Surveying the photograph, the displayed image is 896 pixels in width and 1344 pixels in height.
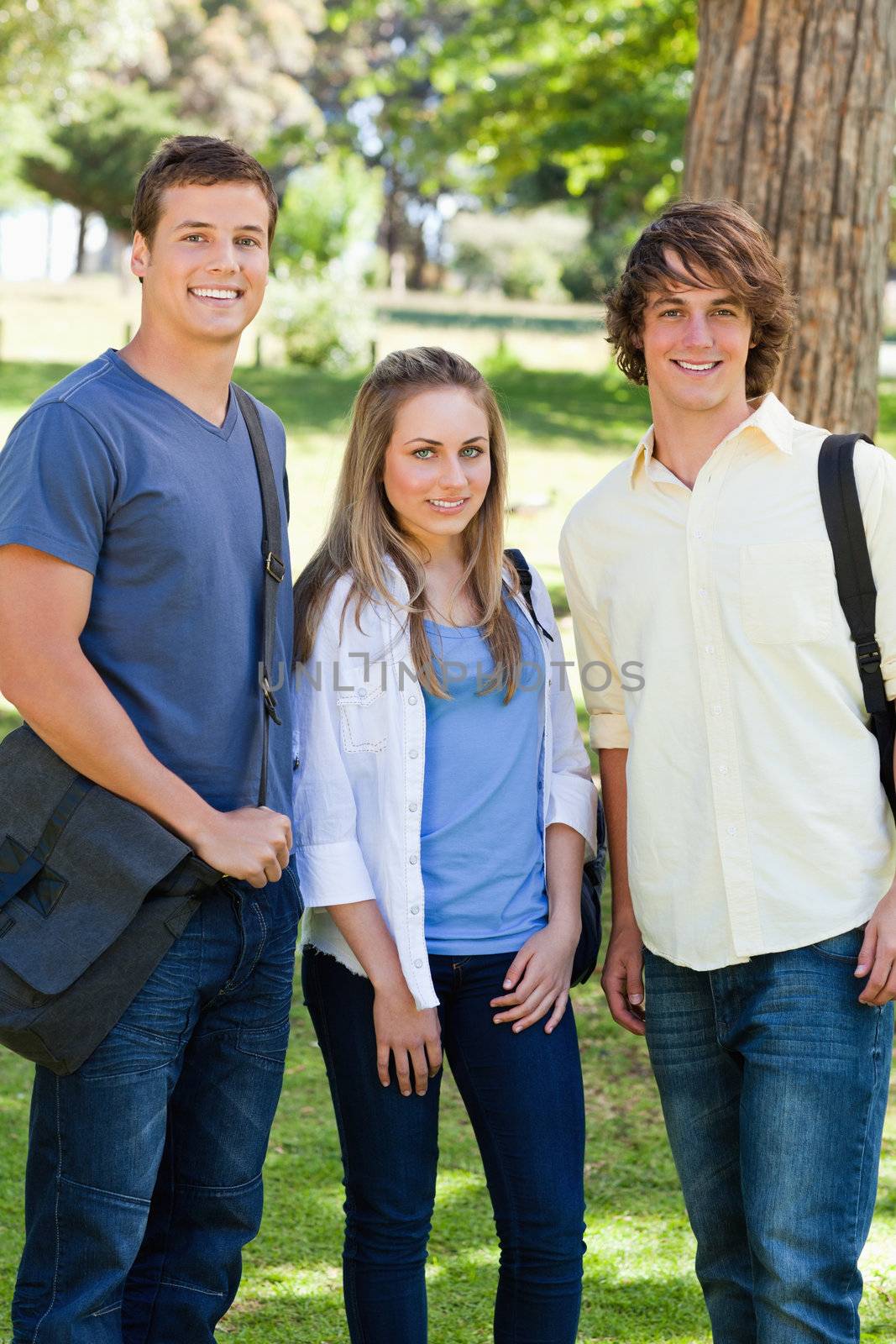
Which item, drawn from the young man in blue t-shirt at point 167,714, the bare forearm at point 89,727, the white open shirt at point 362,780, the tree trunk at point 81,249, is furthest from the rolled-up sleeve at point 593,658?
the tree trunk at point 81,249

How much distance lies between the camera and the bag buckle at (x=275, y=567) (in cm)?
266

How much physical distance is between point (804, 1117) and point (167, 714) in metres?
1.31

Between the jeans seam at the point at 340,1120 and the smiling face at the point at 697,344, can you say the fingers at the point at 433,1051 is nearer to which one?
the jeans seam at the point at 340,1120

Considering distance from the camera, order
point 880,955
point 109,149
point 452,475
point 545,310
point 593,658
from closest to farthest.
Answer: point 880,955 → point 452,475 → point 593,658 → point 545,310 → point 109,149

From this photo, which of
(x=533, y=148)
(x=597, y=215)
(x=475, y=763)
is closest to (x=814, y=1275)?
(x=475, y=763)

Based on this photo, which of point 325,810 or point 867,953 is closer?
point 867,953

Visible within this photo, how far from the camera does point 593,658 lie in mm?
2939

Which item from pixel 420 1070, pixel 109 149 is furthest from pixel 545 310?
pixel 420 1070

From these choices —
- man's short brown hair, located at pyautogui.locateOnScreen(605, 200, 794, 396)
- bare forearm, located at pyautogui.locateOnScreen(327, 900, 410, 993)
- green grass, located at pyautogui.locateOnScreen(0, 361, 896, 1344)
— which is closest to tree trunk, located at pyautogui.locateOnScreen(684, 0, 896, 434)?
green grass, located at pyautogui.locateOnScreen(0, 361, 896, 1344)

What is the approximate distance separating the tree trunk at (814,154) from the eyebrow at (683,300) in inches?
85.6

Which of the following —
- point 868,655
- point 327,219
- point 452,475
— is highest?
point 327,219

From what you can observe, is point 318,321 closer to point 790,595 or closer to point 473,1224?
point 473,1224

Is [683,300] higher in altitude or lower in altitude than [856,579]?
higher

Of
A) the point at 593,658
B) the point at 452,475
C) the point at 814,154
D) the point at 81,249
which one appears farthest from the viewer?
the point at 81,249
